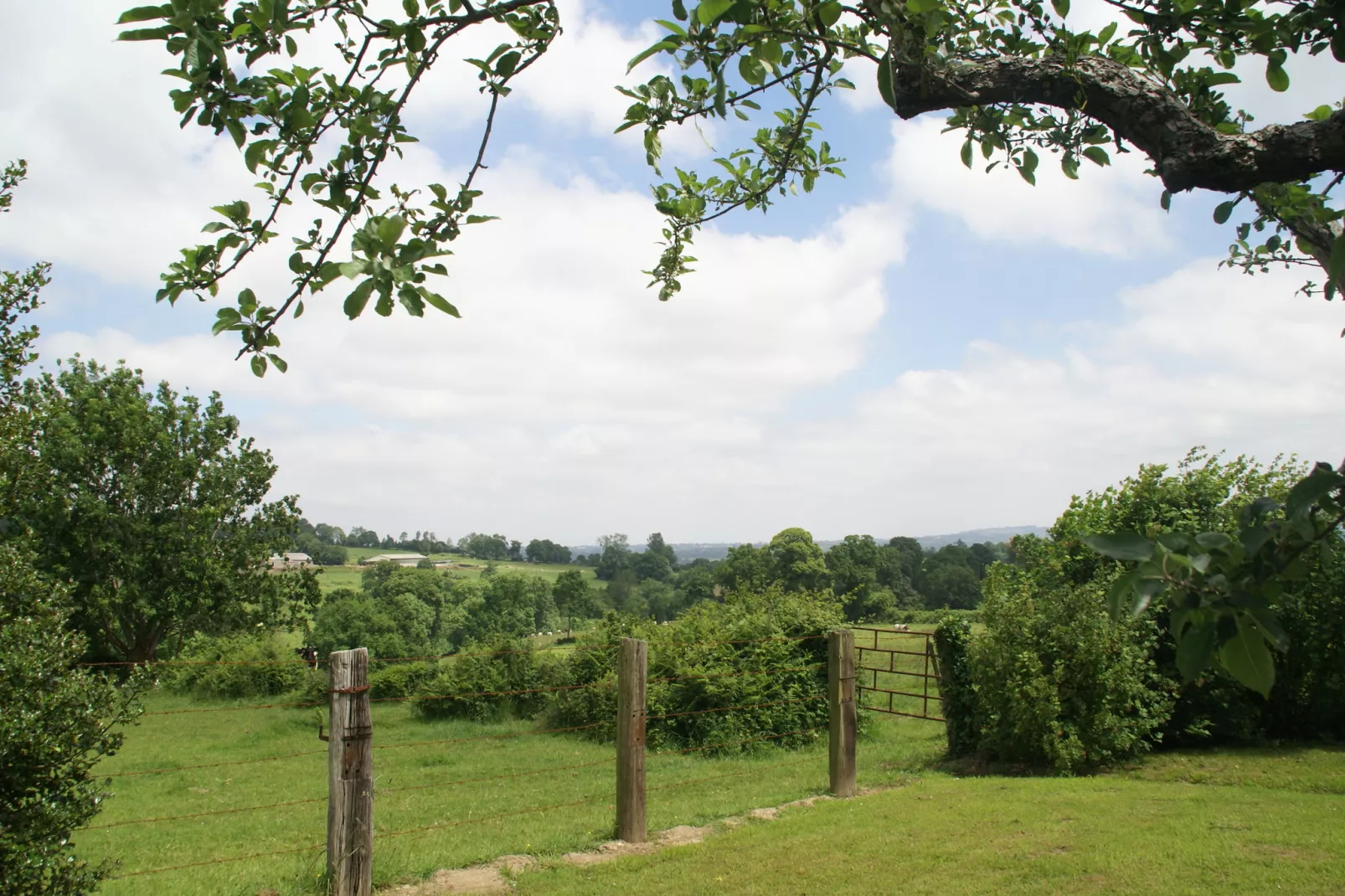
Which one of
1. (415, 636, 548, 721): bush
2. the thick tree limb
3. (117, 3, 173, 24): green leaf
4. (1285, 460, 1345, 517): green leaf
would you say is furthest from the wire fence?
(1285, 460, 1345, 517): green leaf

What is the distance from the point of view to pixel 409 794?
10.1 meters

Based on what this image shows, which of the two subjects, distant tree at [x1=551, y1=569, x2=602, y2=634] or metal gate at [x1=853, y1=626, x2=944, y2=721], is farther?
distant tree at [x1=551, y1=569, x2=602, y2=634]

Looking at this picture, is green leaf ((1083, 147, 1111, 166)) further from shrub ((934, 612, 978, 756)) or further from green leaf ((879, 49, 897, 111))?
shrub ((934, 612, 978, 756))

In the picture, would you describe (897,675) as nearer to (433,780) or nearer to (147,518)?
(433,780)

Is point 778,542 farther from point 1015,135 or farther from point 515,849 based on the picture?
point 1015,135

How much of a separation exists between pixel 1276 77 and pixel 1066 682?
27.1 feet

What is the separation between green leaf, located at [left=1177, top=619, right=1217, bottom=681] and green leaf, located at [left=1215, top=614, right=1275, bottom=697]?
0.02 metres

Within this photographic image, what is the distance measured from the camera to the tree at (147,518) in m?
18.8

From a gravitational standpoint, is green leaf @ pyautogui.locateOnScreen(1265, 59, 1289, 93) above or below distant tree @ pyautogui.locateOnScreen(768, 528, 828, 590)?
above

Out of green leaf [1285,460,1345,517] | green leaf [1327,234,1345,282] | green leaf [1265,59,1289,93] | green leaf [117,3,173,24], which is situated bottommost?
green leaf [1285,460,1345,517]

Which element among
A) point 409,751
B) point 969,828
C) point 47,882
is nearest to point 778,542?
point 409,751

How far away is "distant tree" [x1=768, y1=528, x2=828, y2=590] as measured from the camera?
40.4 meters

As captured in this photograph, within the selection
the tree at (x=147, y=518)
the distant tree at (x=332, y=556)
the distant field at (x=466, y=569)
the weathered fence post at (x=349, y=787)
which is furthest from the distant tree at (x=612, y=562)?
the weathered fence post at (x=349, y=787)

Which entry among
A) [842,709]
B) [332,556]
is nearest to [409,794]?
[842,709]
